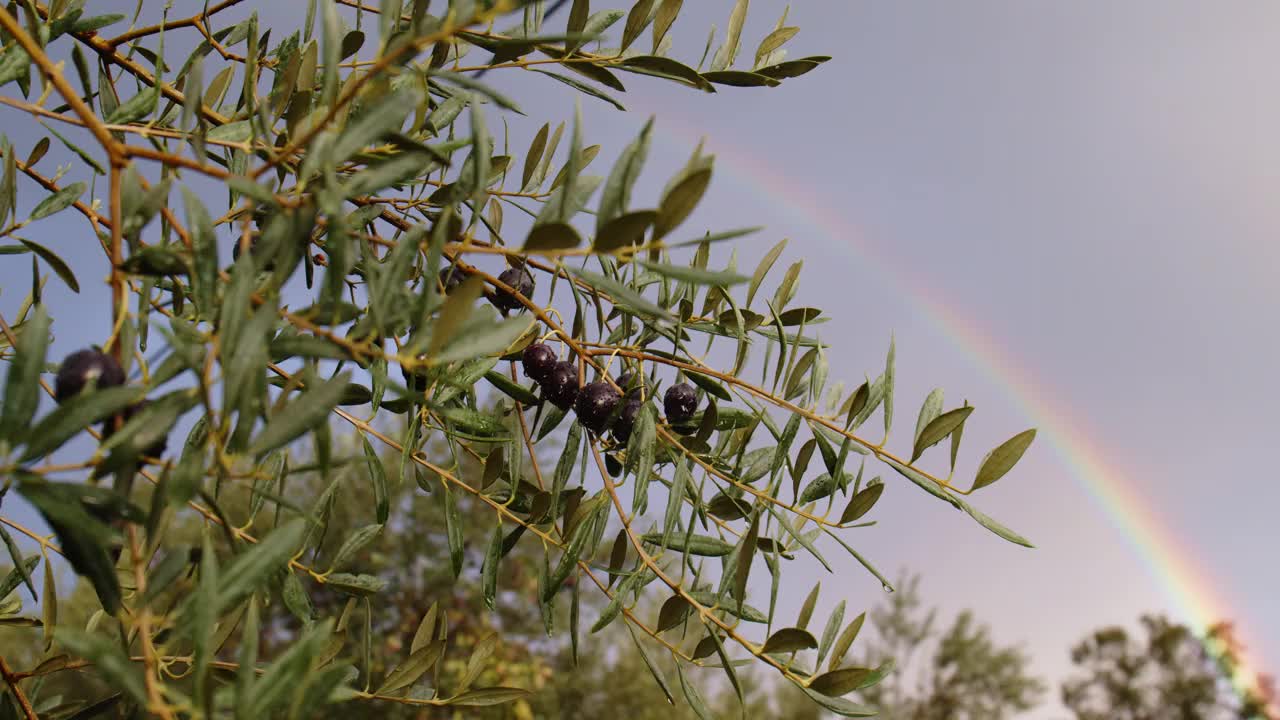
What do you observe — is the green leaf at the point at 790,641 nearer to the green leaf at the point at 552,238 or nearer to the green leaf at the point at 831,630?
the green leaf at the point at 831,630

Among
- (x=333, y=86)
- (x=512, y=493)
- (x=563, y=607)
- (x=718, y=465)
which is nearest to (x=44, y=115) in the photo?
(x=333, y=86)

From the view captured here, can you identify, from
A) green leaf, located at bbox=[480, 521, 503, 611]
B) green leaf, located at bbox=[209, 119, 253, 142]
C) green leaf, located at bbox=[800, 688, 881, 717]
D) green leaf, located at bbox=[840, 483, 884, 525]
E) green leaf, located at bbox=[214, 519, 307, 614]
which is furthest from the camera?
green leaf, located at bbox=[480, 521, 503, 611]

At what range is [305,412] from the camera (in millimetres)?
686

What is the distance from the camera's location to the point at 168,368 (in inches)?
27.3

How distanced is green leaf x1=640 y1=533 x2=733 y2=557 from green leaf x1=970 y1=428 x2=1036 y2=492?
1.20 ft

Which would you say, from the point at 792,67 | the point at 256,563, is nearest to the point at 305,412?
the point at 256,563

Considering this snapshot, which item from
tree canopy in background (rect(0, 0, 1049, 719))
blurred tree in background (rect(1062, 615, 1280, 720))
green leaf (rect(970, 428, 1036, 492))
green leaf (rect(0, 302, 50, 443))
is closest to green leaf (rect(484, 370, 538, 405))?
tree canopy in background (rect(0, 0, 1049, 719))

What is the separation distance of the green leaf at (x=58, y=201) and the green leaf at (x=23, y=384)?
2.77ft

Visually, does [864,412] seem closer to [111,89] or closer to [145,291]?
[145,291]

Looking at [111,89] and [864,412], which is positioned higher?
[111,89]

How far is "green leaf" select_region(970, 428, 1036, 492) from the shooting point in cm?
126

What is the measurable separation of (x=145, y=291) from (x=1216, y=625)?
28.9 m

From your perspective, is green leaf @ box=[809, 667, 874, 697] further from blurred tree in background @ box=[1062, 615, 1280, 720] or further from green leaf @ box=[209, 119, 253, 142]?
blurred tree in background @ box=[1062, 615, 1280, 720]

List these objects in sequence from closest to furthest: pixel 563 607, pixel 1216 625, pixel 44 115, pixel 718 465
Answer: pixel 44 115
pixel 718 465
pixel 563 607
pixel 1216 625
